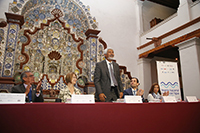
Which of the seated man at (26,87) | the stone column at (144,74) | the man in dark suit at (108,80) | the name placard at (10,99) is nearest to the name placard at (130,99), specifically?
the name placard at (10,99)

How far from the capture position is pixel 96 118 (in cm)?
115

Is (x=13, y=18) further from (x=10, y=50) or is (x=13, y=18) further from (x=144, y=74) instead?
(x=144, y=74)

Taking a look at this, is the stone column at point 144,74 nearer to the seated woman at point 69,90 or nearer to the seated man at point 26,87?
the seated woman at point 69,90

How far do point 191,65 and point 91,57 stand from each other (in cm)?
296

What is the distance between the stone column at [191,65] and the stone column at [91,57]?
270cm

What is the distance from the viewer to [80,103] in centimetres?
116

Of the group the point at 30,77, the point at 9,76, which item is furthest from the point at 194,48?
the point at 9,76

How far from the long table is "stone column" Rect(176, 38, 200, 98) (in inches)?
142

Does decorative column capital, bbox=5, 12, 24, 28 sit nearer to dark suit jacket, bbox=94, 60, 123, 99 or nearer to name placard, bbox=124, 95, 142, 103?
dark suit jacket, bbox=94, 60, 123, 99

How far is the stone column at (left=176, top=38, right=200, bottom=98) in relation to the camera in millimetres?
4688

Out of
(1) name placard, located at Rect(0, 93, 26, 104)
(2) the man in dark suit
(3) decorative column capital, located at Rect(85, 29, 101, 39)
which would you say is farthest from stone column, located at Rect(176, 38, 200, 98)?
(1) name placard, located at Rect(0, 93, 26, 104)

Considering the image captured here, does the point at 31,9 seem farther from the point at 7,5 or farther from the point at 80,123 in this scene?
the point at 80,123

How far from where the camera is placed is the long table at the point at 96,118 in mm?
973

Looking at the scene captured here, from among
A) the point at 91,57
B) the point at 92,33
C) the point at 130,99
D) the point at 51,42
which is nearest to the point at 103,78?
the point at 130,99
